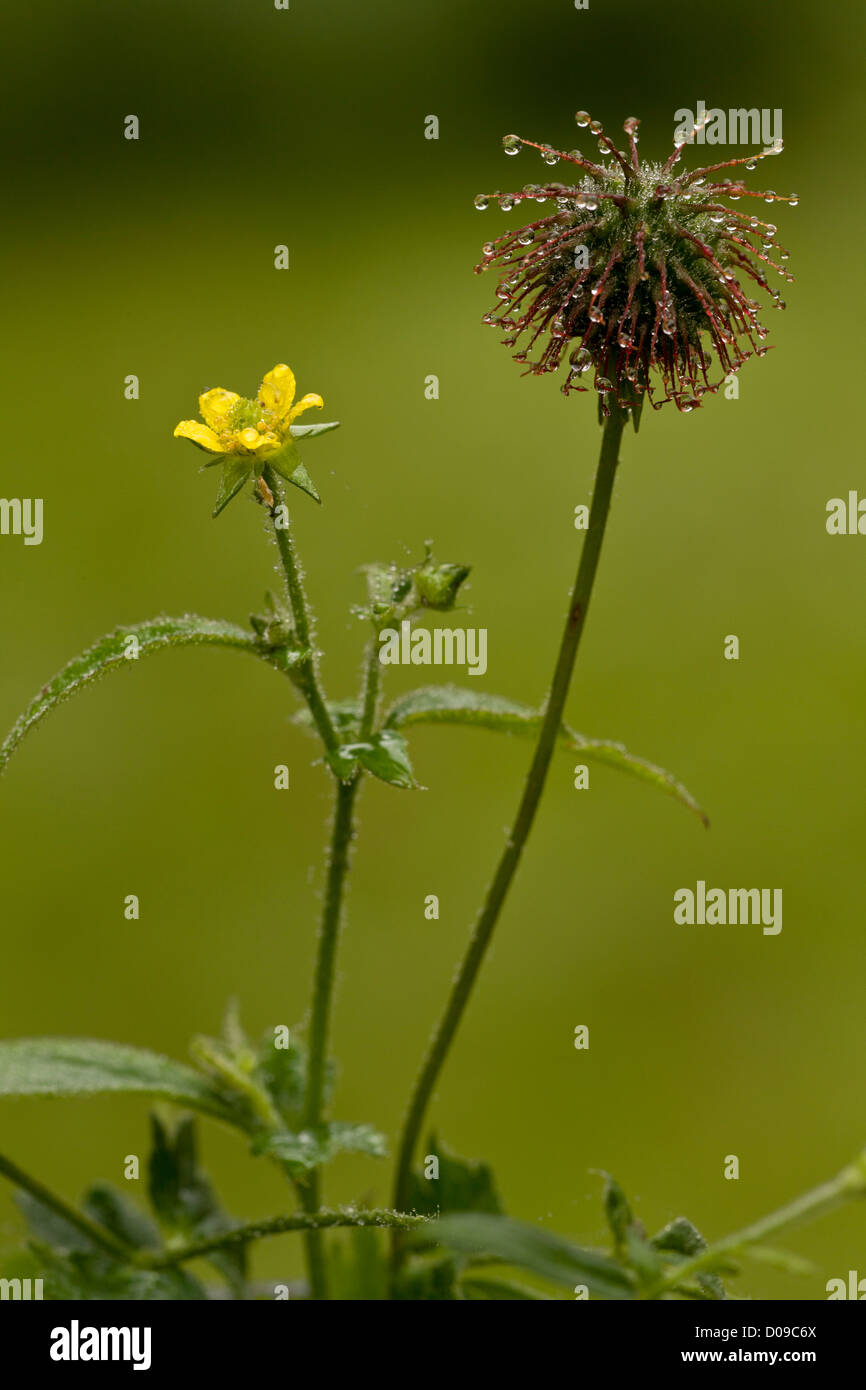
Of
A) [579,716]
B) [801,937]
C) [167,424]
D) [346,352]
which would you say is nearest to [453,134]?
[346,352]

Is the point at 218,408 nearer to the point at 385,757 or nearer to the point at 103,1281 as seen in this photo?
the point at 385,757

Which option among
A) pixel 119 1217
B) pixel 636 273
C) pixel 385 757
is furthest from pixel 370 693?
pixel 119 1217

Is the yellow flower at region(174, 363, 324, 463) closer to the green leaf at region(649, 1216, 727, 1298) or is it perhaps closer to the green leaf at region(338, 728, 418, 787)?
the green leaf at region(338, 728, 418, 787)

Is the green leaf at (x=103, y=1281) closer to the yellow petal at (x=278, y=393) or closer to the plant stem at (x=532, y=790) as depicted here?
the plant stem at (x=532, y=790)

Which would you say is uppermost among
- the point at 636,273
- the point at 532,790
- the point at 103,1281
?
the point at 636,273

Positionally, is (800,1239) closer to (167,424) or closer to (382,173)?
(167,424)

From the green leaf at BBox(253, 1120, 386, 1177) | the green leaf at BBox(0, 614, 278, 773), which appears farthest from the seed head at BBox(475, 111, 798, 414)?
the green leaf at BBox(253, 1120, 386, 1177)
